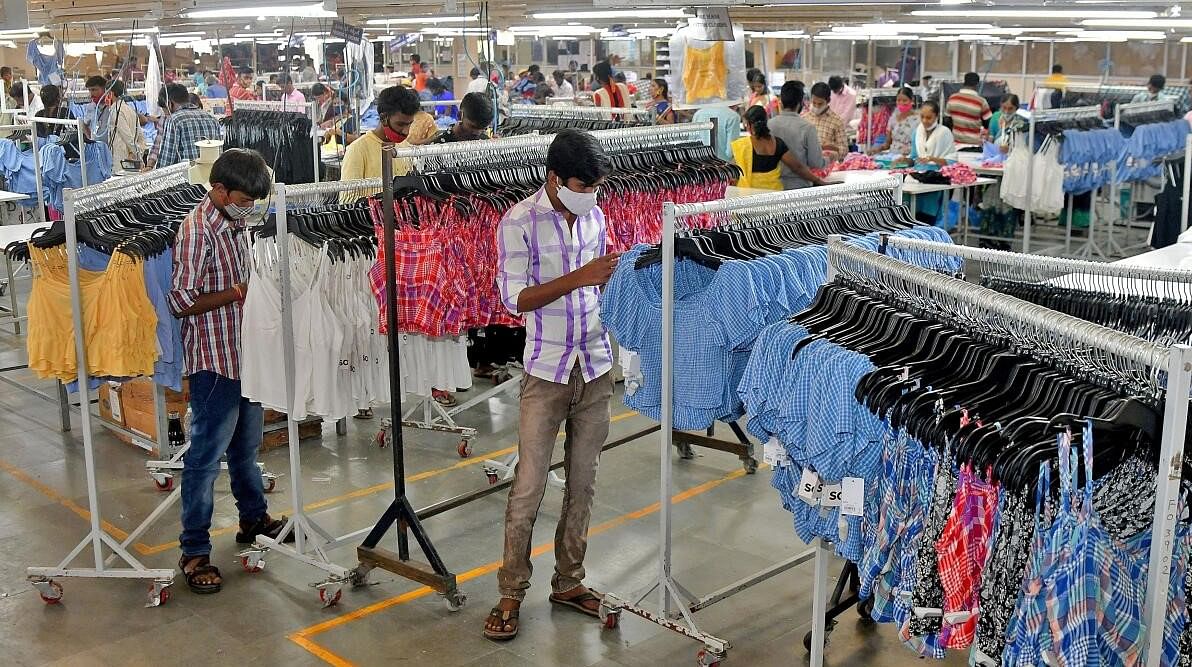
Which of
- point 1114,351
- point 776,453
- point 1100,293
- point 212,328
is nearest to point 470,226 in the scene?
point 212,328

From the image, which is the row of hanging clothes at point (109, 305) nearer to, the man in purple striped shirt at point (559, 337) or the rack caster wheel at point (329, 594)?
the rack caster wheel at point (329, 594)

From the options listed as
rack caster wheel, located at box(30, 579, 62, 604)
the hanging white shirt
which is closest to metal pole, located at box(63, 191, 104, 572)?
rack caster wheel, located at box(30, 579, 62, 604)

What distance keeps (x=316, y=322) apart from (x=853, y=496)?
7.64 ft

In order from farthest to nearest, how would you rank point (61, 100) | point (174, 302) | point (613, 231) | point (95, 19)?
point (61, 100)
point (95, 19)
point (613, 231)
point (174, 302)

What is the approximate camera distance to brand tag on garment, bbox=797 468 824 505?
325 cm

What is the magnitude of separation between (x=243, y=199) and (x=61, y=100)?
10214mm

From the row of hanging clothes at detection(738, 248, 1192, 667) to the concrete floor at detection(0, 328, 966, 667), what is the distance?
48.2 inches

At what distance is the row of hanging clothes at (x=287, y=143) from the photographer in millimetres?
9547

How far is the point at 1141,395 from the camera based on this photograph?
2572 mm

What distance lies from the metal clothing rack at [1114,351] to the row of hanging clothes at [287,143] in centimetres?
685

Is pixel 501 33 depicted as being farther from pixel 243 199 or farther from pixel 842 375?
pixel 842 375

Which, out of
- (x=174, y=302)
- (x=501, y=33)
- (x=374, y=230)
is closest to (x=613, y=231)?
(x=374, y=230)

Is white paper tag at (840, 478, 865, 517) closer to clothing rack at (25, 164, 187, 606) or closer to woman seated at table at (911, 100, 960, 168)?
clothing rack at (25, 164, 187, 606)

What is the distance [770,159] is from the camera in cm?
816
